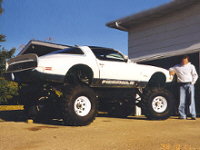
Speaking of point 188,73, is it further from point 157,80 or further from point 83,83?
point 83,83

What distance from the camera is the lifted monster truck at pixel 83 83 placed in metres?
6.12

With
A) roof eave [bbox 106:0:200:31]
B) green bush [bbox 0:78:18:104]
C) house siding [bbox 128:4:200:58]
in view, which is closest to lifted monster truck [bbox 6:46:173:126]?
house siding [bbox 128:4:200:58]

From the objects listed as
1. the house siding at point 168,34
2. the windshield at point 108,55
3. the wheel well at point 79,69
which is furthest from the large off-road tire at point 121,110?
the house siding at point 168,34

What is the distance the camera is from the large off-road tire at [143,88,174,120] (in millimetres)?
7797

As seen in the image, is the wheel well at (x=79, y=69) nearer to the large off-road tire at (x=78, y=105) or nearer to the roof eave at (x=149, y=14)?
the large off-road tire at (x=78, y=105)

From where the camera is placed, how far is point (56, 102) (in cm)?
677

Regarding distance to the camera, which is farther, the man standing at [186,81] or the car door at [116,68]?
the man standing at [186,81]

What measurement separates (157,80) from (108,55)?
203 cm

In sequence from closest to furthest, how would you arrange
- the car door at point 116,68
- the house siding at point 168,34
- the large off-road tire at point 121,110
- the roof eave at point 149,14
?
the car door at point 116,68 < the large off-road tire at point 121,110 < the house siding at point 168,34 < the roof eave at point 149,14

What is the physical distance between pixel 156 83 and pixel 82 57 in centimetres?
302

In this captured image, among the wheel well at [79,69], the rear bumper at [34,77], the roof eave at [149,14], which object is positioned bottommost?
the rear bumper at [34,77]

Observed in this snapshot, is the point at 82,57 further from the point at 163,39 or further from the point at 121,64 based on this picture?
the point at 163,39

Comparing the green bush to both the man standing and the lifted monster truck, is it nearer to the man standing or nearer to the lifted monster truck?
the lifted monster truck

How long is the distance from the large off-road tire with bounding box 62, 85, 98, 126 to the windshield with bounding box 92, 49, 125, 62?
1148mm
